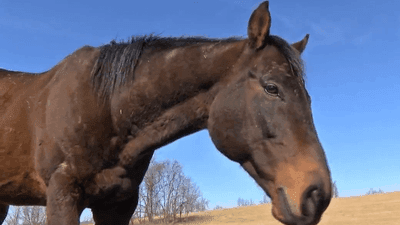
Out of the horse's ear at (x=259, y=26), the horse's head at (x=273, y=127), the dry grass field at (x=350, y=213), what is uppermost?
the horse's ear at (x=259, y=26)

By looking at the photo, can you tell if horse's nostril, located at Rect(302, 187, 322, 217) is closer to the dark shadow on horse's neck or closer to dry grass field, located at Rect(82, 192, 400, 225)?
the dark shadow on horse's neck

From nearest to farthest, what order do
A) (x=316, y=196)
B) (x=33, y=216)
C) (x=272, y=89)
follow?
(x=316, y=196) → (x=272, y=89) → (x=33, y=216)

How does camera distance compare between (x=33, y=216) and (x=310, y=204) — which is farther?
(x=33, y=216)

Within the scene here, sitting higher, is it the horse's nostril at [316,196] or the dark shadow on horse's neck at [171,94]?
the dark shadow on horse's neck at [171,94]

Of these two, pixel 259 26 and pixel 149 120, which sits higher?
pixel 259 26

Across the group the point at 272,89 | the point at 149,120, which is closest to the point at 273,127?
the point at 272,89

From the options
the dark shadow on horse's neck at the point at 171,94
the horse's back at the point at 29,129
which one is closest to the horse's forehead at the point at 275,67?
the dark shadow on horse's neck at the point at 171,94

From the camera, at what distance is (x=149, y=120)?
2887 mm

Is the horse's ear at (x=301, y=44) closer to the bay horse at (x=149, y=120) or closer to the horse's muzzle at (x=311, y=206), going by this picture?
the bay horse at (x=149, y=120)

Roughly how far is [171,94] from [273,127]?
97cm

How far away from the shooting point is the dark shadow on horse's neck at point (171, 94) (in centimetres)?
276

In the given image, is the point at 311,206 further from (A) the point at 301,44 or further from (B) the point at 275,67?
(A) the point at 301,44

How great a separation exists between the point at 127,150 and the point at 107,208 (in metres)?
0.78

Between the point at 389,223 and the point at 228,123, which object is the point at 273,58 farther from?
the point at 389,223
